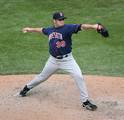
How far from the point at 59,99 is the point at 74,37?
16.8ft

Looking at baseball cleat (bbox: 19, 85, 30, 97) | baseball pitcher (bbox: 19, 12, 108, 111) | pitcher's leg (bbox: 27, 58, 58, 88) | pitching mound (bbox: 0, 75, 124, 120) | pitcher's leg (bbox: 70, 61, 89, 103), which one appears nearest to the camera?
pitching mound (bbox: 0, 75, 124, 120)

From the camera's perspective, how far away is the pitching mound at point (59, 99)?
841 centimetres

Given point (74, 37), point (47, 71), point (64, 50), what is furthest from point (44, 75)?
point (74, 37)

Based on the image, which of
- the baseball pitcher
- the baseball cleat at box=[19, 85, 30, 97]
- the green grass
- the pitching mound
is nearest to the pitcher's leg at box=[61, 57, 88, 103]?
the baseball pitcher

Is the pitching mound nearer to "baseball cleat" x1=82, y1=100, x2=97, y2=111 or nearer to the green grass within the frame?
"baseball cleat" x1=82, y1=100, x2=97, y2=111

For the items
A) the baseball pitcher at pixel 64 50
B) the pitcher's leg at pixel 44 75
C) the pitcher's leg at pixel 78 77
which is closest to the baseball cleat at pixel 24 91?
the pitcher's leg at pixel 44 75

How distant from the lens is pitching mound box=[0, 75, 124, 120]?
331 inches

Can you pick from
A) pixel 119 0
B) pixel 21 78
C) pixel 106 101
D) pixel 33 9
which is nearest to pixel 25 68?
pixel 21 78

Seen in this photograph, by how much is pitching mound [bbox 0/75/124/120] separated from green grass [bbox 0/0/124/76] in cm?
86

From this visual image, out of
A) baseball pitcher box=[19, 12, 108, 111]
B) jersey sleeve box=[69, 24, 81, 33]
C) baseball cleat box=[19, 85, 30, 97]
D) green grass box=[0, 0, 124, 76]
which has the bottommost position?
green grass box=[0, 0, 124, 76]

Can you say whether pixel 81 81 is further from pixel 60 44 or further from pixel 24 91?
pixel 24 91

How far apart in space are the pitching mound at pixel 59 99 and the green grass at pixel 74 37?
0.86m

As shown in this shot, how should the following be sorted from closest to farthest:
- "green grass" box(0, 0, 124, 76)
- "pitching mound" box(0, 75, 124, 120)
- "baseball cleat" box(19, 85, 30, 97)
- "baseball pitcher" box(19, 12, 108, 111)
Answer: "pitching mound" box(0, 75, 124, 120), "baseball pitcher" box(19, 12, 108, 111), "baseball cleat" box(19, 85, 30, 97), "green grass" box(0, 0, 124, 76)

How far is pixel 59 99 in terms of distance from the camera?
9.23 metres
